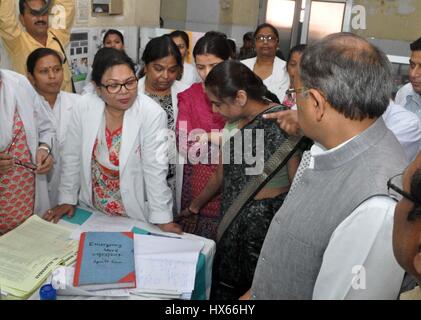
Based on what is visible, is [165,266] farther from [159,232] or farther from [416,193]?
[416,193]

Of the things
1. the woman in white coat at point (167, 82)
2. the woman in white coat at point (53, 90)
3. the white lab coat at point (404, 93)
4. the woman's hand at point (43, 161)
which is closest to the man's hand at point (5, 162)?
the woman's hand at point (43, 161)

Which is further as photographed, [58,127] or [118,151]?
[58,127]

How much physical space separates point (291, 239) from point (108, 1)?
3831mm

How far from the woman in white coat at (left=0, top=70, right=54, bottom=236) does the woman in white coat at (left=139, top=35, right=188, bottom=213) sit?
2.06ft

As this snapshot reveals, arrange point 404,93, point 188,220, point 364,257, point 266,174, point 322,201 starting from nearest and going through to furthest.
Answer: point 364,257, point 322,201, point 266,174, point 188,220, point 404,93

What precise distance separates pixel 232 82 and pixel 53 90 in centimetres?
118

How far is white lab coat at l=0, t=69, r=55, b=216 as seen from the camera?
167cm

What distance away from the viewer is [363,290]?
815mm

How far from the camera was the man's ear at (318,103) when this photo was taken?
35.0 inches

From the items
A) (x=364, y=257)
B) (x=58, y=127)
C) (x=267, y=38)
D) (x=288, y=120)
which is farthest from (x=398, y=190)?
(x=267, y=38)

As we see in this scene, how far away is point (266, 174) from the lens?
1.49m

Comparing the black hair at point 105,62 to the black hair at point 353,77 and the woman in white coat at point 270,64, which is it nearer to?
the black hair at point 353,77

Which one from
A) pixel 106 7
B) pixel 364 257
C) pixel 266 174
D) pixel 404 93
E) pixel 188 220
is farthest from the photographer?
pixel 106 7

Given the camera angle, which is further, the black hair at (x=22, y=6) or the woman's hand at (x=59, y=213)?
the black hair at (x=22, y=6)
